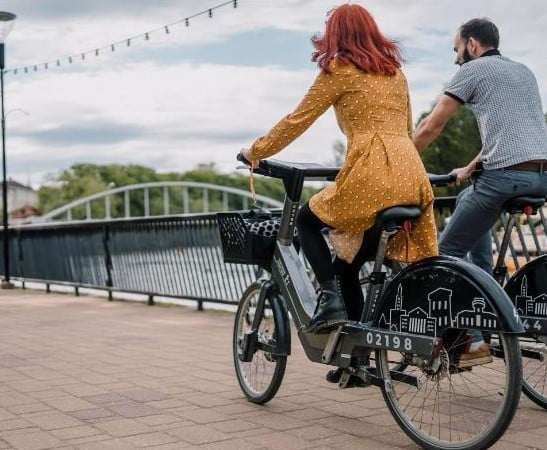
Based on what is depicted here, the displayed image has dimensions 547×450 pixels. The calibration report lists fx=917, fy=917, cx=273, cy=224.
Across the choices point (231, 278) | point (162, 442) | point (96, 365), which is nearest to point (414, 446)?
point (162, 442)

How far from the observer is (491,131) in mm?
4387

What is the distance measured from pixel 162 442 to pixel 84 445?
13.2 inches

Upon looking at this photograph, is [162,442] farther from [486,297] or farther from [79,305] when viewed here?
[79,305]

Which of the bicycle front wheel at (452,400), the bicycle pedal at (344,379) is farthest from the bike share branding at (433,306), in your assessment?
the bicycle pedal at (344,379)

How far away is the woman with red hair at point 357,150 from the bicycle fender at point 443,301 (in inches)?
9.8

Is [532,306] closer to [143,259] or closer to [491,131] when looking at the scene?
[491,131]

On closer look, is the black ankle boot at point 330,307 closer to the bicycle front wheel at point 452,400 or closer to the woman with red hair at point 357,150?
the woman with red hair at point 357,150

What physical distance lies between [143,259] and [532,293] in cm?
773

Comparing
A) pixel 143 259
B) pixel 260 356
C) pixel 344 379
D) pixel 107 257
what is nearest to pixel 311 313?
pixel 344 379

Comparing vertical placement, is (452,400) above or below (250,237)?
below

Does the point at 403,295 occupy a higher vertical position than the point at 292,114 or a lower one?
lower

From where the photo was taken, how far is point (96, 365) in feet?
20.9

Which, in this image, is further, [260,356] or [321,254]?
[260,356]

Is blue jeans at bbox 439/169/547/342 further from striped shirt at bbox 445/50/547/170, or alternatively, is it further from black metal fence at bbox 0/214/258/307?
black metal fence at bbox 0/214/258/307
